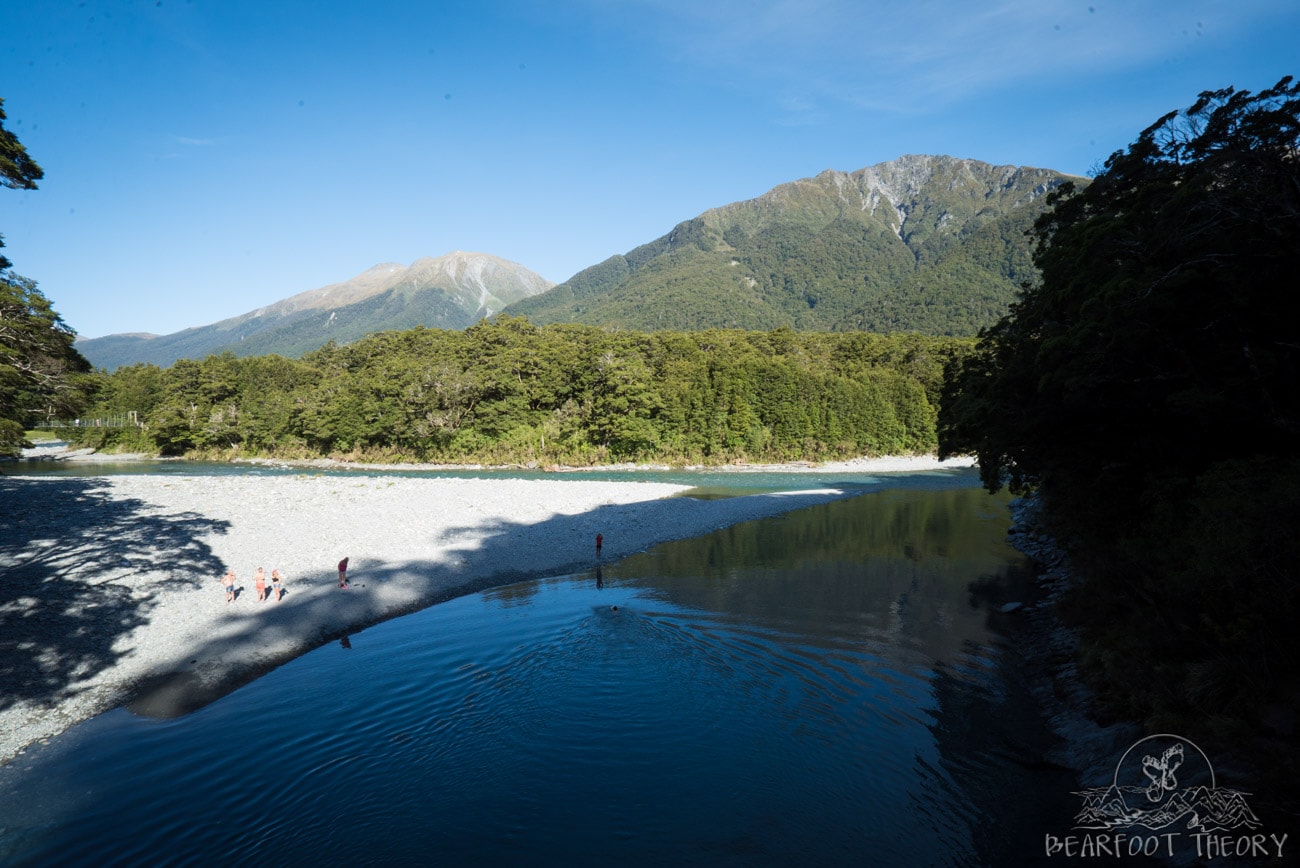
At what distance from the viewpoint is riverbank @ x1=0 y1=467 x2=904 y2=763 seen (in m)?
13.0

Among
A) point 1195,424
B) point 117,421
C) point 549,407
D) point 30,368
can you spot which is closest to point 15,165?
point 30,368

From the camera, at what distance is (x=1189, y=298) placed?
10.7 m

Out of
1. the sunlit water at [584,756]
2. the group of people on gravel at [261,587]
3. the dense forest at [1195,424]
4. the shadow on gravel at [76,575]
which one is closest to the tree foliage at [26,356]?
the shadow on gravel at [76,575]

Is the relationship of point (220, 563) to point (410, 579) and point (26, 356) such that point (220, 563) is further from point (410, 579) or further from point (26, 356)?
point (26, 356)

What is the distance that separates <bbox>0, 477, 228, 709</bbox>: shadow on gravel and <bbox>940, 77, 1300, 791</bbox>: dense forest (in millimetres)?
20823

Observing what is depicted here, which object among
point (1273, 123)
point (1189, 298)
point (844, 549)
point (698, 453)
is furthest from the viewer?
point (698, 453)

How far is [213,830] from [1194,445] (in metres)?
18.1

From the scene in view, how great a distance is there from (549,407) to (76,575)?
59.0m

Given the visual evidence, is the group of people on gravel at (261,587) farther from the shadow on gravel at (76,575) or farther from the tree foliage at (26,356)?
the tree foliage at (26,356)

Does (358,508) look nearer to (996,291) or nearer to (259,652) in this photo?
(259,652)

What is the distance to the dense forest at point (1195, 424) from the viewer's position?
806 cm

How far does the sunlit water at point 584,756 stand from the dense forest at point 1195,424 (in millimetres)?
2612

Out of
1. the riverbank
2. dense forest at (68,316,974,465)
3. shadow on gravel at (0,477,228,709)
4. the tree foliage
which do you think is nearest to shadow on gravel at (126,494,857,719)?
the riverbank

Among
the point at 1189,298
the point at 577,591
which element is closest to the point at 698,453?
the point at 577,591
